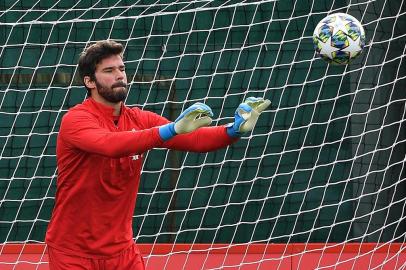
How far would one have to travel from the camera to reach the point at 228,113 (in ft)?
27.3

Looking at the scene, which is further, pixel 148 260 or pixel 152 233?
pixel 152 233

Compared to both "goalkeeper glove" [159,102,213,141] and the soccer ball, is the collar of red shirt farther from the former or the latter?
the soccer ball

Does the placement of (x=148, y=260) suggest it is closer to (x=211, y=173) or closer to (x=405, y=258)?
(x=211, y=173)

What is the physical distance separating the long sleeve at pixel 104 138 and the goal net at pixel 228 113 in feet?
10.2

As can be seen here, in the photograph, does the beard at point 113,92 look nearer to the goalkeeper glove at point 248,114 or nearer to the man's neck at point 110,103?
the man's neck at point 110,103

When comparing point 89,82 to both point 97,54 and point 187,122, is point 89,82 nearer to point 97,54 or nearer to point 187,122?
point 97,54

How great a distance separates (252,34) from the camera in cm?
838

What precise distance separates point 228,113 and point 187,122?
365 cm

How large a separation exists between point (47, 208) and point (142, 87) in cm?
127

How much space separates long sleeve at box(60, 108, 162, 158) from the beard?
0.56ft

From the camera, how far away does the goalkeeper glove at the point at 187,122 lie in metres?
4.69

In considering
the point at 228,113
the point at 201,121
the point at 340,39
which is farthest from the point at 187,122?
the point at 228,113

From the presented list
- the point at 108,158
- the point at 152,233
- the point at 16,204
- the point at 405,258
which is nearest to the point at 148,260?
the point at 152,233

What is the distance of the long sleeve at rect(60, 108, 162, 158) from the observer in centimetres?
475
